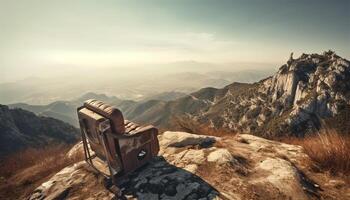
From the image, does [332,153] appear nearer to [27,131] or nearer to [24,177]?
[24,177]

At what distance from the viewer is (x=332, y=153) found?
538 cm

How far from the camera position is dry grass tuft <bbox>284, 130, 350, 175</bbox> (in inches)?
201

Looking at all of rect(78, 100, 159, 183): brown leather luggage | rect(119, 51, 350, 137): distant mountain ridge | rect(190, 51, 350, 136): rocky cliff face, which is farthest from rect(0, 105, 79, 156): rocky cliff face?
rect(78, 100, 159, 183): brown leather luggage

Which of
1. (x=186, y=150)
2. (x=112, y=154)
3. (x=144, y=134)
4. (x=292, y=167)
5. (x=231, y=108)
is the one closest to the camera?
(x=292, y=167)

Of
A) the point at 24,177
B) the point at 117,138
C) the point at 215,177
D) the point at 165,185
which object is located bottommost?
the point at 24,177

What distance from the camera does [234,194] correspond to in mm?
4605

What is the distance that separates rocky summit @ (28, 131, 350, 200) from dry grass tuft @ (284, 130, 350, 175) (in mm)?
274

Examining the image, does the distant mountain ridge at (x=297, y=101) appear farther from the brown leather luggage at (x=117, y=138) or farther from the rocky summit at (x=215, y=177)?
the brown leather luggage at (x=117, y=138)

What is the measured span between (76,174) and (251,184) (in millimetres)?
4906

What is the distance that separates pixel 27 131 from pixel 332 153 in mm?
91848

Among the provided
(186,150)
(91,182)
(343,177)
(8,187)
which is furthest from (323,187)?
(8,187)

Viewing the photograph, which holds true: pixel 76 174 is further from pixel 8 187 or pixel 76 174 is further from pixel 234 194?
pixel 234 194

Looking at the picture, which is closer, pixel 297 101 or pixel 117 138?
pixel 117 138

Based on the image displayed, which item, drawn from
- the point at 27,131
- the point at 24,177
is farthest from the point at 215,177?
the point at 27,131
